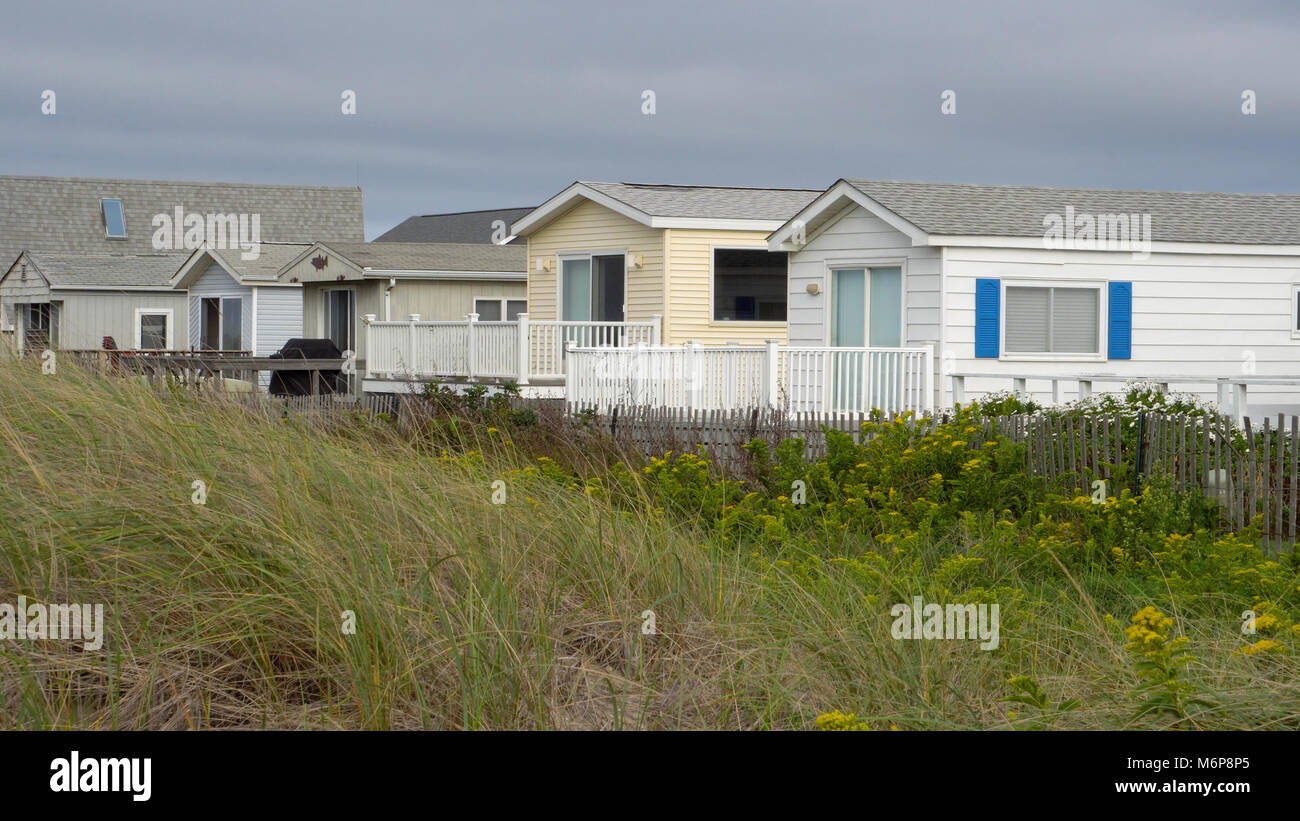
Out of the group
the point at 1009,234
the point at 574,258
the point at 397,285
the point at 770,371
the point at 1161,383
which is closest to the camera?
the point at 1161,383

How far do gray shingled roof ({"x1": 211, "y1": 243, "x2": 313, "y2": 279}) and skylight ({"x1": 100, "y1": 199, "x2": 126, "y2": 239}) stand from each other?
18.3 metres

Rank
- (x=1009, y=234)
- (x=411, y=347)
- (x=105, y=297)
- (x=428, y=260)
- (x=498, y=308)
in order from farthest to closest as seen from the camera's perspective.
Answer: (x=105, y=297) < (x=498, y=308) < (x=428, y=260) < (x=411, y=347) < (x=1009, y=234)

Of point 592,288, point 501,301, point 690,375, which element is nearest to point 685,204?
point 592,288

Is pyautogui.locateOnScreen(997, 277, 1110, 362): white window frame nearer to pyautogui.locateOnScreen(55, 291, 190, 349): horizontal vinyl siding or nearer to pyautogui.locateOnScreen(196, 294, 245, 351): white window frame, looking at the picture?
pyautogui.locateOnScreen(196, 294, 245, 351): white window frame

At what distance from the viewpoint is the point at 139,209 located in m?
53.2

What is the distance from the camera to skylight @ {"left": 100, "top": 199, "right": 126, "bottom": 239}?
52062 mm

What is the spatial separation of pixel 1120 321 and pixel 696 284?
680 cm

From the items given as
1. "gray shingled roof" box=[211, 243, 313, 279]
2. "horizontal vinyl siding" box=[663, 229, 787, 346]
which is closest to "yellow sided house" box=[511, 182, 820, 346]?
"horizontal vinyl siding" box=[663, 229, 787, 346]

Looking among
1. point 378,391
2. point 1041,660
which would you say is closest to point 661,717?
point 1041,660

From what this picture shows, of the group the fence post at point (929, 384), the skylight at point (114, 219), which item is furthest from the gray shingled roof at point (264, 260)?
the fence post at point (929, 384)

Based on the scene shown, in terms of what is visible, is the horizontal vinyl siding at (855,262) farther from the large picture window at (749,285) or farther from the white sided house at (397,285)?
the white sided house at (397,285)

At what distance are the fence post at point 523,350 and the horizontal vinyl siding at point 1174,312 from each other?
622cm

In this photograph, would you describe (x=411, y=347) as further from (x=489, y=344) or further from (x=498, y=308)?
(x=498, y=308)

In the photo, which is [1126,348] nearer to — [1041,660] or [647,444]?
[647,444]
